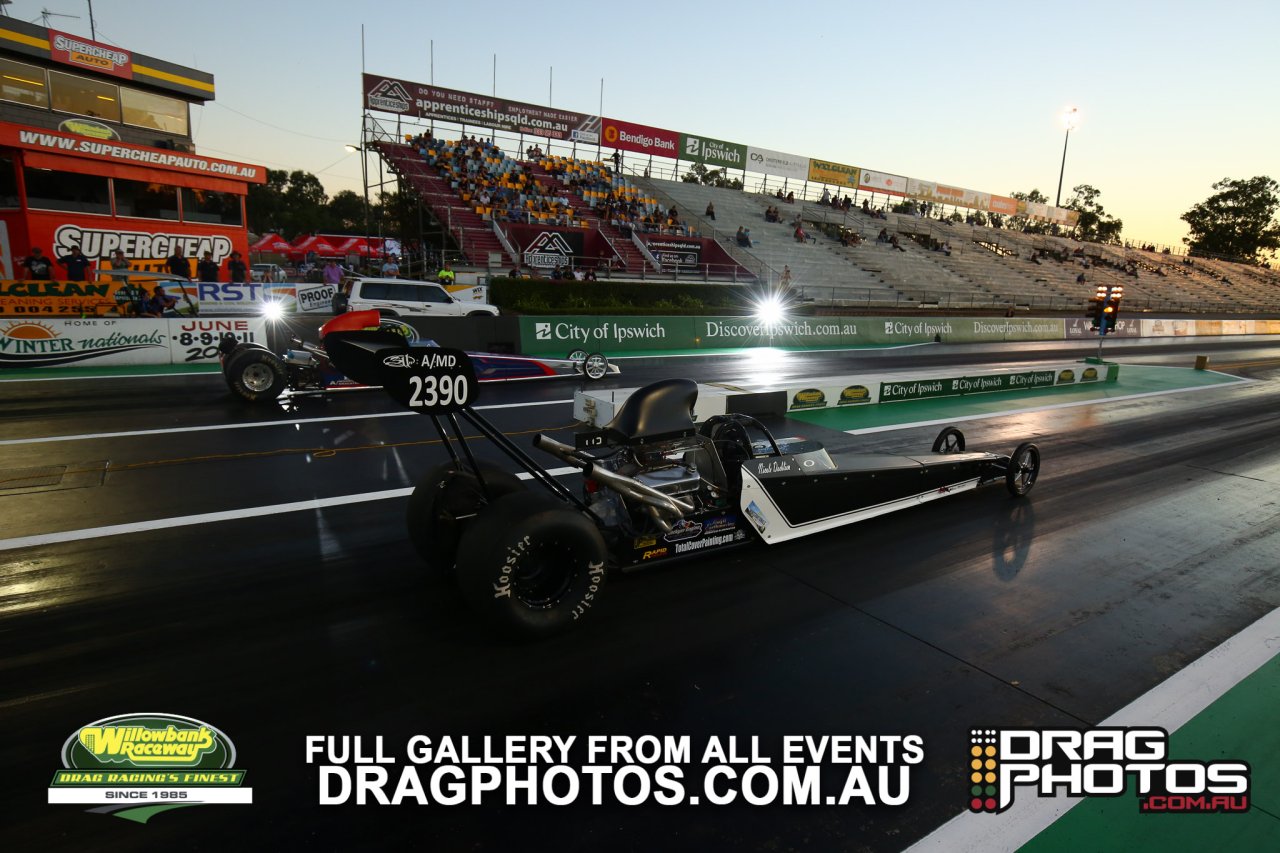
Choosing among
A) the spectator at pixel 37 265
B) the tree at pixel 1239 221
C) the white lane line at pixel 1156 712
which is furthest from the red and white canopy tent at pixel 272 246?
the tree at pixel 1239 221

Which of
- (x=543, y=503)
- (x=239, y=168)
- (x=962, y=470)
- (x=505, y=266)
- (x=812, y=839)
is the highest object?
(x=239, y=168)

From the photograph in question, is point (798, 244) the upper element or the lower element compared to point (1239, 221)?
lower

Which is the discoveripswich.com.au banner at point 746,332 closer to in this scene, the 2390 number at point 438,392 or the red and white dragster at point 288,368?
the red and white dragster at point 288,368

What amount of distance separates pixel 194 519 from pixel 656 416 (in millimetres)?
4432

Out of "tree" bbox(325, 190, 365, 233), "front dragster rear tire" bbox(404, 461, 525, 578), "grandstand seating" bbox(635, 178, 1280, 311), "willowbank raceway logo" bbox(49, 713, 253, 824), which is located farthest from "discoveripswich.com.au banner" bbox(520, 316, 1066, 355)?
"tree" bbox(325, 190, 365, 233)

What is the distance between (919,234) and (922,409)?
46369mm

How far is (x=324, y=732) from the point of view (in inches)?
129

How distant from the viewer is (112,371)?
1349 cm

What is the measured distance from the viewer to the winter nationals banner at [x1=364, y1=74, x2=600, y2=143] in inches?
1328

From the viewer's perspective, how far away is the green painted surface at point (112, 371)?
12.7 metres

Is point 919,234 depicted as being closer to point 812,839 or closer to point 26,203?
point 26,203

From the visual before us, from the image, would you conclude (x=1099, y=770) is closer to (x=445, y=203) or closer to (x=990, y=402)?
(x=990, y=402)

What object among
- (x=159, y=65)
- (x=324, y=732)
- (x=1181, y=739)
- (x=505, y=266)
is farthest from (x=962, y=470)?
(x=159, y=65)

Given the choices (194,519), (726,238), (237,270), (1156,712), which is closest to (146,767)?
(194,519)
